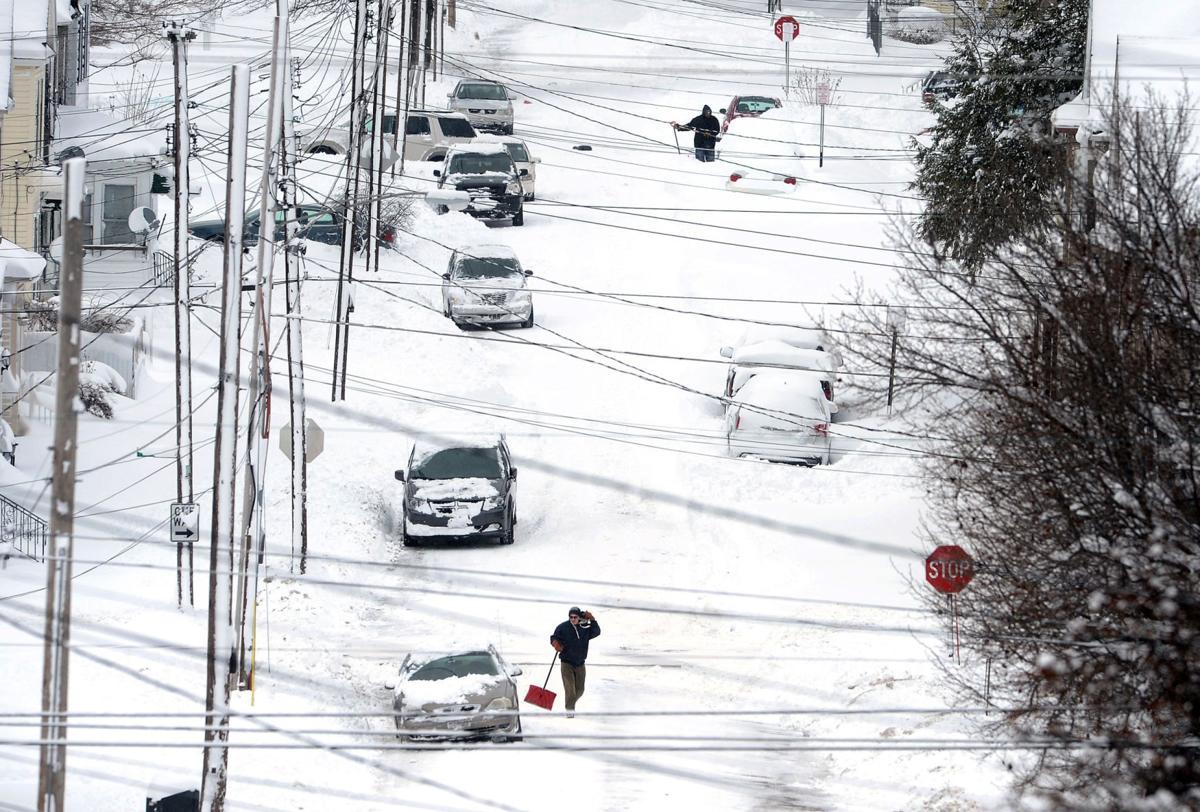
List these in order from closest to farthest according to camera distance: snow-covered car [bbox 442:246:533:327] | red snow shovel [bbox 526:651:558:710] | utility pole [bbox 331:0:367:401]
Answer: red snow shovel [bbox 526:651:558:710] → utility pole [bbox 331:0:367:401] → snow-covered car [bbox 442:246:533:327]

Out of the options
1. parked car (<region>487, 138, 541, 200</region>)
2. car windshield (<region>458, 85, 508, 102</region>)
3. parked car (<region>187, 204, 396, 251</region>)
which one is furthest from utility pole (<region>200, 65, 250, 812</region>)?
car windshield (<region>458, 85, 508, 102</region>)

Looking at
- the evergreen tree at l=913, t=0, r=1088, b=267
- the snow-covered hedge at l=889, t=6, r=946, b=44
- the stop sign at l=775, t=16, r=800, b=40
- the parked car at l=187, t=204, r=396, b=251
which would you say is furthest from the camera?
the snow-covered hedge at l=889, t=6, r=946, b=44

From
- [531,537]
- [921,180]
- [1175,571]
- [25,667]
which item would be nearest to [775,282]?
[921,180]

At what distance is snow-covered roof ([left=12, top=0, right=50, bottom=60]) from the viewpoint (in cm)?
2931

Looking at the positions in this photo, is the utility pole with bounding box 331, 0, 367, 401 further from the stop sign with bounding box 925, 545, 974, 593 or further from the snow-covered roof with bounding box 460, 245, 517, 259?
the stop sign with bounding box 925, 545, 974, 593

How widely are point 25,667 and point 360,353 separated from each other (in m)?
13.9

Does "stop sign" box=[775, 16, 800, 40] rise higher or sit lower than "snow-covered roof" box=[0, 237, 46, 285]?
higher

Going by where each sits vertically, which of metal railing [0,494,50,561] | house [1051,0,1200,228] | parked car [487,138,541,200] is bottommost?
metal railing [0,494,50,561]

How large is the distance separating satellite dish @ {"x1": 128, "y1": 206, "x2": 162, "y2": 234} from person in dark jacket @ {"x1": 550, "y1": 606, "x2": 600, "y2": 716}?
13.5 metres

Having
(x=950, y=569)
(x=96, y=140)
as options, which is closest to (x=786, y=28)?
(x=96, y=140)

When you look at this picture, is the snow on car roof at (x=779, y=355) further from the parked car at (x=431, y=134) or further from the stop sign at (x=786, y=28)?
the stop sign at (x=786, y=28)

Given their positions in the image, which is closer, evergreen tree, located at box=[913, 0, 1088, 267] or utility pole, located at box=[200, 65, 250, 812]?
utility pole, located at box=[200, 65, 250, 812]

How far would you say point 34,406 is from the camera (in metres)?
32.8

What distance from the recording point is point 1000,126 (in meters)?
29.1
